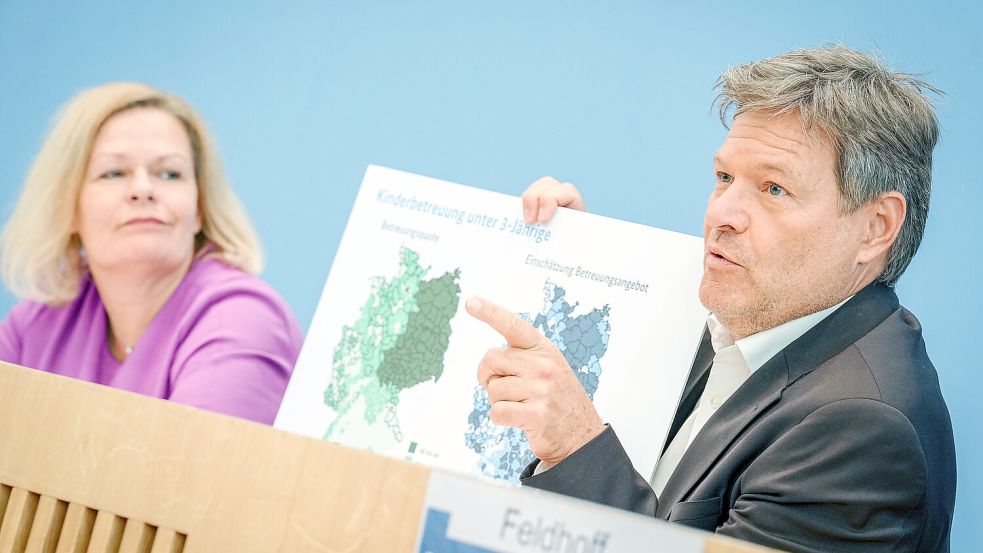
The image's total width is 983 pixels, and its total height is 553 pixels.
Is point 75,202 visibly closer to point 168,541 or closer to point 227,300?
point 227,300

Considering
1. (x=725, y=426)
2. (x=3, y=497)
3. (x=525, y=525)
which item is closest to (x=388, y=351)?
(x=725, y=426)

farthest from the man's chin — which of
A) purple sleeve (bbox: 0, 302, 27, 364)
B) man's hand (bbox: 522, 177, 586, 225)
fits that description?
purple sleeve (bbox: 0, 302, 27, 364)

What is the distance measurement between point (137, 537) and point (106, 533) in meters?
0.04

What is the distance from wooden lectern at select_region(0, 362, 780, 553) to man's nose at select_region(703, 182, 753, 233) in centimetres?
87

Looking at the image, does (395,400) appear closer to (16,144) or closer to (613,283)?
(613,283)

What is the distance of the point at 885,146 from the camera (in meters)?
1.62

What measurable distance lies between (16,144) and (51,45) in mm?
350

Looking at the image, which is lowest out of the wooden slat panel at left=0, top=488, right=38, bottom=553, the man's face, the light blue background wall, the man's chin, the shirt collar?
the wooden slat panel at left=0, top=488, right=38, bottom=553

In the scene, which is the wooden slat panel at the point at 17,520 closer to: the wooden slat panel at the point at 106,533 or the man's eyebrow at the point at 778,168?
the wooden slat panel at the point at 106,533

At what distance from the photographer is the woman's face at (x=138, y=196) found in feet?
8.50

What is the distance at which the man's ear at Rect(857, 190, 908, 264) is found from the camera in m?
1.66

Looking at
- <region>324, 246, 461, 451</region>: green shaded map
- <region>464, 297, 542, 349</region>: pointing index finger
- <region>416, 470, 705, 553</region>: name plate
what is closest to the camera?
<region>416, 470, 705, 553</region>: name plate

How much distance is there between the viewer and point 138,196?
8.43 ft

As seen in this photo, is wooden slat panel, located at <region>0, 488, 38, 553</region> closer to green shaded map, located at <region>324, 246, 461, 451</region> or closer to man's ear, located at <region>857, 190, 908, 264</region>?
green shaded map, located at <region>324, 246, 461, 451</region>
